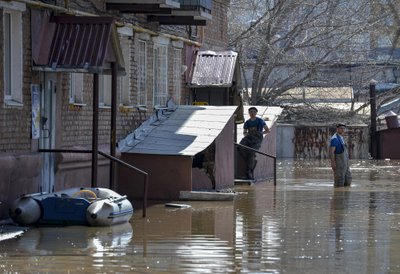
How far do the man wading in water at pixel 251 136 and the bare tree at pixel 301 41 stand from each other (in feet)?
41.7

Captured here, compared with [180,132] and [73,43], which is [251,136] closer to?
[180,132]

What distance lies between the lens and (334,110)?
40.2 meters

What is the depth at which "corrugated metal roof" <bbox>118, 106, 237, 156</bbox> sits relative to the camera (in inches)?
787

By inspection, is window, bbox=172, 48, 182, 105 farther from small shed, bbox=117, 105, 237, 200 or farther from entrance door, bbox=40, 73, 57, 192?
entrance door, bbox=40, 73, 57, 192

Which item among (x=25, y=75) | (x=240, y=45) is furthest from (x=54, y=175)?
(x=240, y=45)

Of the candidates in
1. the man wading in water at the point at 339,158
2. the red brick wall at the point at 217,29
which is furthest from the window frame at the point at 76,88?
the red brick wall at the point at 217,29

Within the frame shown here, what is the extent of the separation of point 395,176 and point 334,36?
10.5m

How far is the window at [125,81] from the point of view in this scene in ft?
70.1

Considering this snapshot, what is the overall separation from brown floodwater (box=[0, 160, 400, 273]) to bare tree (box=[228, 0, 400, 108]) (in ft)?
55.7

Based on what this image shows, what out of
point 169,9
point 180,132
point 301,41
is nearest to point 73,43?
point 180,132

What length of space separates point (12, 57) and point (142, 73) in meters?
6.85

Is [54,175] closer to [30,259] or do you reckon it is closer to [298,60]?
[30,259]

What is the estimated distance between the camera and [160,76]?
78.4 ft

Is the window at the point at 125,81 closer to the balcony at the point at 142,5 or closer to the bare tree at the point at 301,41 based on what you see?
the balcony at the point at 142,5
